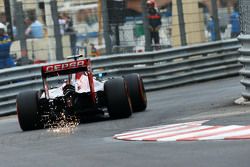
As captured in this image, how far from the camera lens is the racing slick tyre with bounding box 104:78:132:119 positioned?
44.6ft

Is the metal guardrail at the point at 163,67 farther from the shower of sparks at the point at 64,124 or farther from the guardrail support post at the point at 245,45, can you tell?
the guardrail support post at the point at 245,45

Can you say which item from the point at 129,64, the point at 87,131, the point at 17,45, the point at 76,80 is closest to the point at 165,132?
the point at 87,131

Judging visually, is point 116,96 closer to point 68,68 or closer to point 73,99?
point 73,99

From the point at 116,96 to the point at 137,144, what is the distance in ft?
12.2

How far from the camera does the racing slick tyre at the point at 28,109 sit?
13.6 m

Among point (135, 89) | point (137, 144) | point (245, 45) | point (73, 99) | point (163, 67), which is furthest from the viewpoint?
point (163, 67)

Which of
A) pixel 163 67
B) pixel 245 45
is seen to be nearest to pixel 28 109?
pixel 245 45

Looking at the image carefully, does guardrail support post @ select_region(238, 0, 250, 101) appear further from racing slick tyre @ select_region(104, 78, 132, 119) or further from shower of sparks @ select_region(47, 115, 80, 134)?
shower of sparks @ select_region(47, 115, 80, 134)

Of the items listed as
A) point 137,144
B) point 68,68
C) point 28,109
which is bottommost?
point 137,144

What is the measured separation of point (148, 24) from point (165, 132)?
984 centimetres

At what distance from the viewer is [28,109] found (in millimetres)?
13641

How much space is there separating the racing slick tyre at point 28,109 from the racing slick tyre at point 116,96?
1099 millimetres

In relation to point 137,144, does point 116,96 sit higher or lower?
higher

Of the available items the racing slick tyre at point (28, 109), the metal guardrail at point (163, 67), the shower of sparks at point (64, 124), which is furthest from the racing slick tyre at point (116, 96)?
the metal guardrail at point (163, 67)
